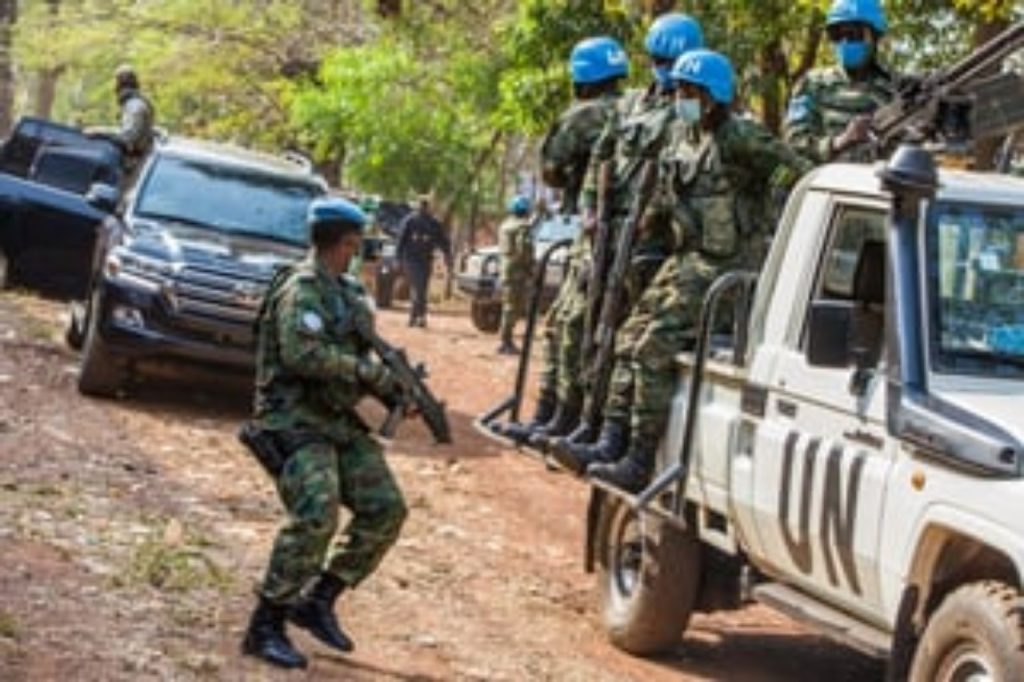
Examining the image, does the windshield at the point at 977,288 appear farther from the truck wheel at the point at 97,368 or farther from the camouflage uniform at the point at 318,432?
the truck wheel at the point at 97,368

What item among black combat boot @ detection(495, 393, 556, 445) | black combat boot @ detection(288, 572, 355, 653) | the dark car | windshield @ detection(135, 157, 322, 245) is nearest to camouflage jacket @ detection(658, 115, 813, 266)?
black combat boot @ detection(495, 393, 556, 445)

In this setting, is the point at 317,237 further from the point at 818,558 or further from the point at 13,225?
the point at 13,225

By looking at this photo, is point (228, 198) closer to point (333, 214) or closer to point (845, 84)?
point (845, 84)

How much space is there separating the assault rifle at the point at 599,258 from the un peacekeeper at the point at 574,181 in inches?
4.4

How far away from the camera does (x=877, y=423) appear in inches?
243

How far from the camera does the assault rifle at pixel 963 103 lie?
6922 millimetres

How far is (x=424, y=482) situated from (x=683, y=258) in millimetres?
4324

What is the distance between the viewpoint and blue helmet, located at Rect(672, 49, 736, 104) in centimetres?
779

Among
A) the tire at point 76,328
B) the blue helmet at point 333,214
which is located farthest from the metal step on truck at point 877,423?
the tire at point 76,328

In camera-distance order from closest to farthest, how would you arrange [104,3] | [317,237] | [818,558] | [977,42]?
[818,558], [317,237], [977,42], [104,3]

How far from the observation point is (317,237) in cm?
702

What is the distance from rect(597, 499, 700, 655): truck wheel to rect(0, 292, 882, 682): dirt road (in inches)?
4.5

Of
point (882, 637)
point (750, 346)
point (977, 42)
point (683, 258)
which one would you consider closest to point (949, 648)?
point (882, 637)

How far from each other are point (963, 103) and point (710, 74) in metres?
1.21
